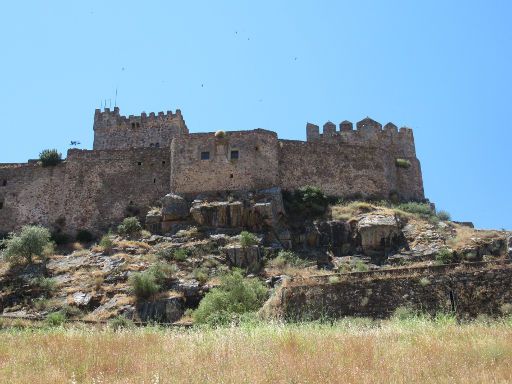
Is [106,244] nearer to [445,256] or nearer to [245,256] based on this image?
[245,256]

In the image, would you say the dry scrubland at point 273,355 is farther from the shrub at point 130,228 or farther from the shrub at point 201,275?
the shrub at point 130,228

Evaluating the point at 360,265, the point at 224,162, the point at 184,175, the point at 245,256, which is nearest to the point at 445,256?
the point at 360,265

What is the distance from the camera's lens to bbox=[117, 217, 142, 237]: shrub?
36281 millimetres

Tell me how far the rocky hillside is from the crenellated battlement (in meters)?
7.75

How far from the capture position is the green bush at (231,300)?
24.3 metres

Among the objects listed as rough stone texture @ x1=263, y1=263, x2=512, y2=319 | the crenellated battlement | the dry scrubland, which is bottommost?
the dry scrubland

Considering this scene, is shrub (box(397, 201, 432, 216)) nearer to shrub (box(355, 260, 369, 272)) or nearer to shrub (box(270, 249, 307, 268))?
shrub (box(355, 260, 369, 272))

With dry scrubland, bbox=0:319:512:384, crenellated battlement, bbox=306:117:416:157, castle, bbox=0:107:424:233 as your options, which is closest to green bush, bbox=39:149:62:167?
castle, bbox=0:107:424:233

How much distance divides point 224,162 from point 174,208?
4208 mm

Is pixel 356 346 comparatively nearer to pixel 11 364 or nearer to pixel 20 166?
pixel 11 364

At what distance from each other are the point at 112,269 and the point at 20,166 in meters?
14.6

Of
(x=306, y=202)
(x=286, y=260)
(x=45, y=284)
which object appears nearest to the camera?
(x=45, y=284)

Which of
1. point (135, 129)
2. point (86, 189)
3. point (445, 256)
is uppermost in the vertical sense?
point (135, 129)

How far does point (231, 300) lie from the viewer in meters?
25.7
